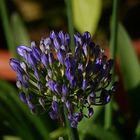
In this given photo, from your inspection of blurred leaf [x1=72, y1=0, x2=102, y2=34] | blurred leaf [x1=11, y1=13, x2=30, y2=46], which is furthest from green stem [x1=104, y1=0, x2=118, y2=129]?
blurred leaf [x1=11, y1=13, x2=30, y2=46]

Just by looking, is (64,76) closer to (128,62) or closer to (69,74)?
(69,74)

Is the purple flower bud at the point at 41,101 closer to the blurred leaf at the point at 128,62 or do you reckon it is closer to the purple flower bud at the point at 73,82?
the purple flower bud at the point at 73,82

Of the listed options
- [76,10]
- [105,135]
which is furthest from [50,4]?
[105,135]

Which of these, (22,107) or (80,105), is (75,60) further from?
(22,107)

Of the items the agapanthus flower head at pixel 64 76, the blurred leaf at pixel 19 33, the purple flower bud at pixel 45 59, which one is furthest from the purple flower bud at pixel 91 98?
the blurred leaf at pixel 19 33

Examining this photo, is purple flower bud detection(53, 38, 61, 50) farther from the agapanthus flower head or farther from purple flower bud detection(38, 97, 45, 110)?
purple flower bud detection(38, 97, 45, 110)

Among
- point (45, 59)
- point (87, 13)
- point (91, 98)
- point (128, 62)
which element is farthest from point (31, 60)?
point (87, 13)

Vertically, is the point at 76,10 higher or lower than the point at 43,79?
higher
